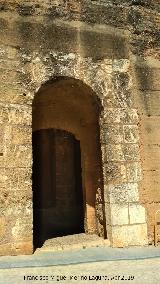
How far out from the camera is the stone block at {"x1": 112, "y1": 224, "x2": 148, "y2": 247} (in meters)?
4.66

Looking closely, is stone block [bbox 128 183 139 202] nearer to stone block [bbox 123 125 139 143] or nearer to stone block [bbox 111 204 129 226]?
stone block [bbox 111 204 129 226]

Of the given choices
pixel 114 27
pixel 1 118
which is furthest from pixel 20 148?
pixel 114 27

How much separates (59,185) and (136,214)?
7.14 m

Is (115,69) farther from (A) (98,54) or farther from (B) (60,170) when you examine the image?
(B) (60,170)

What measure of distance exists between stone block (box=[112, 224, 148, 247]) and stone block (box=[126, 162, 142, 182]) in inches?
27.8

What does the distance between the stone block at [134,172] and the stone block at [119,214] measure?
44 centimetres

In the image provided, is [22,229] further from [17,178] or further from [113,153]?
[113,153]

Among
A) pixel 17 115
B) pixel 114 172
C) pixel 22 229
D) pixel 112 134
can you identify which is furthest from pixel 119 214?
pixel 17 115

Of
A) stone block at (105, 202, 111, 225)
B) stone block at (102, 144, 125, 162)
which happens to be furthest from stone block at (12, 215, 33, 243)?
stone block at (102, 144, 125, 162)

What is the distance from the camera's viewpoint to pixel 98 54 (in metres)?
5.21

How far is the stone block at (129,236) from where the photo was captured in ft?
15.3

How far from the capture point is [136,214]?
4809mm

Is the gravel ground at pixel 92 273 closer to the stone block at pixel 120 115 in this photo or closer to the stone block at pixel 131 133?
the stone block at pixel 131 133

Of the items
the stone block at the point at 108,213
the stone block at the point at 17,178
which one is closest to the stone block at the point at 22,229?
the stone block at the point at 17,178
